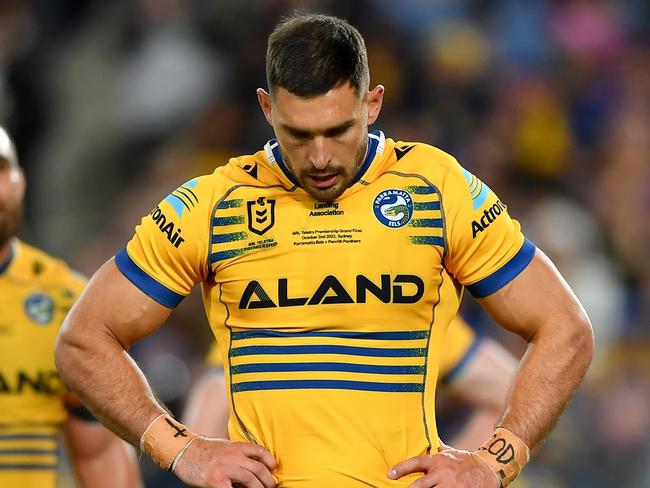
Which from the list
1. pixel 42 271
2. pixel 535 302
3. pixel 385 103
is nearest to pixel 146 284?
pixel 535 302

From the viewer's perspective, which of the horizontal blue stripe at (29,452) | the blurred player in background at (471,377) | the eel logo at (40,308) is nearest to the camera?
the horizontal blue stripe at (29,452)

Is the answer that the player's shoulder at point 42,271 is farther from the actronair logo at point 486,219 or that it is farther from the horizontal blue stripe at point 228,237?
the actronair logo at point 486,219

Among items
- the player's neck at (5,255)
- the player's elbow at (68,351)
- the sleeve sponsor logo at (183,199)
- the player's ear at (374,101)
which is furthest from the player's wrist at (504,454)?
the player's neck at (5,255)

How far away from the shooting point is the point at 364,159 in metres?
4.63

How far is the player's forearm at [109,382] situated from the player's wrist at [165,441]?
0.03 meters

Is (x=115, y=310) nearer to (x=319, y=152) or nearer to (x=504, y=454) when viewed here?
(x=319, y=152)

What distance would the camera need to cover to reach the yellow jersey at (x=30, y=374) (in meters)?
6.01

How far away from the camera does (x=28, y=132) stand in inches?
448

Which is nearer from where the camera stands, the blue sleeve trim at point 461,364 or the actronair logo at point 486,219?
the actronair logo at point 486,219

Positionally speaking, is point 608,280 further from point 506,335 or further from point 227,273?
point 227,273

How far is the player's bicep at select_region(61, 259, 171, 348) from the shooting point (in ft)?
15.1

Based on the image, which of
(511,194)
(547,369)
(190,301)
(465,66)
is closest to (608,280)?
(511,194)

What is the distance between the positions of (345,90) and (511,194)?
20.7 ft

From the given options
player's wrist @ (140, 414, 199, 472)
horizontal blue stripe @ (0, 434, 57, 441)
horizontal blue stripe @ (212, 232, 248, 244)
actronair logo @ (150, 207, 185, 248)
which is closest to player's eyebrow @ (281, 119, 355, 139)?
horizontal blue stripe @ (212, 232, 248, 244)
